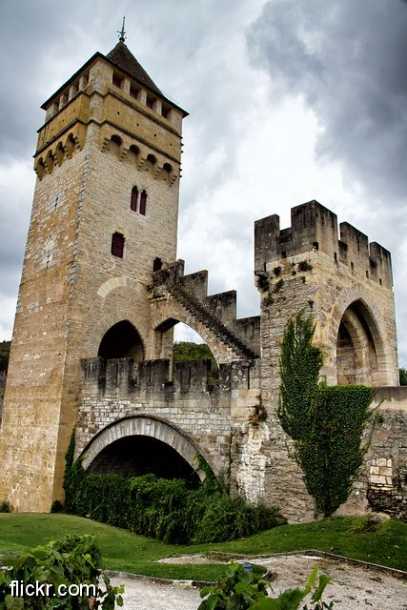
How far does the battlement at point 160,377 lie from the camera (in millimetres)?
11258

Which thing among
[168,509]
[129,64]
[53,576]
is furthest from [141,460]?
[129,64]

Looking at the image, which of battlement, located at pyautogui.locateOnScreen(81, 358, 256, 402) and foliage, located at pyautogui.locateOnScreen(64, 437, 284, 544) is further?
battlement, located at pyautogui.locateOnScreen(81, 358, 256, 402)

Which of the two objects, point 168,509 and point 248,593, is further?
point 168,509

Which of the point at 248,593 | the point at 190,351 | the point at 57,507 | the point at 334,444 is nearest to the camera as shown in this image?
the point at 248,593

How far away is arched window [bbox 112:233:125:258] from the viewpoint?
59.4 ft

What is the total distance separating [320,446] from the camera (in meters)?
9.09

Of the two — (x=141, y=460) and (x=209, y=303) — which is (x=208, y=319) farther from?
(x=141, y=460)

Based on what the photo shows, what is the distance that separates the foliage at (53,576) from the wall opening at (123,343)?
15487 millimetres

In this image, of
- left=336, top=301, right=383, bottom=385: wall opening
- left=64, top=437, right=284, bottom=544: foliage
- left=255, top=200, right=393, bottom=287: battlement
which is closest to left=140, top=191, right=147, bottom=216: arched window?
left=255, top=200, right=393, bottom=287: battlement

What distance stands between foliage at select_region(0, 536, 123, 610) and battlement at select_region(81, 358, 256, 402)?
335 inches

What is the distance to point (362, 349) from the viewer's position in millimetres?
12836

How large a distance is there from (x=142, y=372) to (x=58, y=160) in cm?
1123

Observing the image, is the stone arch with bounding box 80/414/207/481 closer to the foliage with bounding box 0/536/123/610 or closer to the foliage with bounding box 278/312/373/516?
the foliage with bounding box 278/312/373/516

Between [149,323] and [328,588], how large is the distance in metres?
14.0
